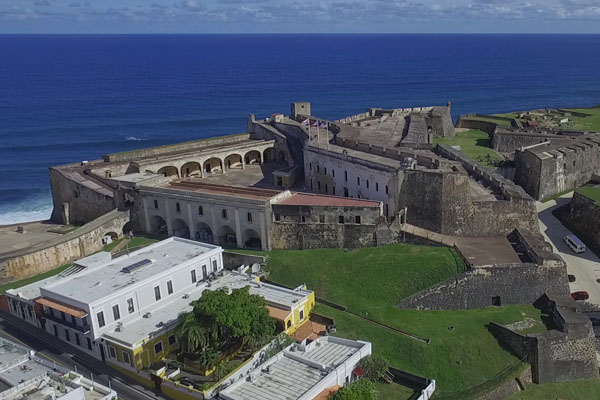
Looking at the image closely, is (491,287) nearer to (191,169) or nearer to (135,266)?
(135,266)

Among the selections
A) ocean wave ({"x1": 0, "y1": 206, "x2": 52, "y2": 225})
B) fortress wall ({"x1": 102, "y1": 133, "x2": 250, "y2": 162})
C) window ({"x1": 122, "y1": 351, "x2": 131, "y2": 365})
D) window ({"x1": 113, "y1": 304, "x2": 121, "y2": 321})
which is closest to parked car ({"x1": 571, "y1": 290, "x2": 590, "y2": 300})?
window ({"x1": 122, "y1": 351, "x2": 131, "y2": 365})

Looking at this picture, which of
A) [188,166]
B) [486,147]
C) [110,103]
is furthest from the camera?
[110,103]

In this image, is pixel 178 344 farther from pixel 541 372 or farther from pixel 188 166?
pixel 188 166

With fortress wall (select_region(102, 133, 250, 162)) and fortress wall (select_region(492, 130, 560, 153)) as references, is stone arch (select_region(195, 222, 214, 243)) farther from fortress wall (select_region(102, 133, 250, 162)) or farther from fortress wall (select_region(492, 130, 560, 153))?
fortress wall (select_region(492, 130, 560, 153))

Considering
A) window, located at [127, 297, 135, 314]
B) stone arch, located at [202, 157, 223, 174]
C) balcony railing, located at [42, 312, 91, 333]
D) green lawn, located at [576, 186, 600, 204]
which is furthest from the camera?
stone arch, located at [202, 157, 223, 174]

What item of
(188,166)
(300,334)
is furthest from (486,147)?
(300,334)

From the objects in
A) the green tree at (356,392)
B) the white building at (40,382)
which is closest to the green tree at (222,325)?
the white building at (40,382)

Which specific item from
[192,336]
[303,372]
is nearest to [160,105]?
[192,336]
